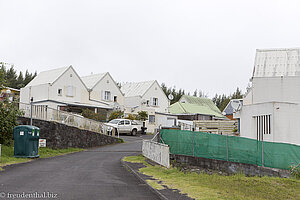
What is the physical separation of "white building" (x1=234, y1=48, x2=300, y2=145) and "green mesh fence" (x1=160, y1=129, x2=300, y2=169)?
6.27 m

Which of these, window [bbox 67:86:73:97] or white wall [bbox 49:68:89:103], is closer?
white wall [bbox 49:68:89:103]

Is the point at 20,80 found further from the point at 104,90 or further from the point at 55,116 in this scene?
the point at 55,116

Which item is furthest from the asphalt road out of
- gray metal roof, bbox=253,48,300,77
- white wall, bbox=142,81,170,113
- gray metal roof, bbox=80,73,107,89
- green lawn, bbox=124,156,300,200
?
white wall, bbox=142,81,170,113

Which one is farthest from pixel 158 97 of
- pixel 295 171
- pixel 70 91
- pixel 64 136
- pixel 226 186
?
pixel 226 186

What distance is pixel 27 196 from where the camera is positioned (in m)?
10.5

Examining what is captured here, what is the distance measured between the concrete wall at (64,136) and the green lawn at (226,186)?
39.3 feet

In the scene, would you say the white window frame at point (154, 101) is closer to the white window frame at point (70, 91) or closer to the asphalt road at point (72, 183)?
the white window frame at point (70, 91)

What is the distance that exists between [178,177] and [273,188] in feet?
11.5

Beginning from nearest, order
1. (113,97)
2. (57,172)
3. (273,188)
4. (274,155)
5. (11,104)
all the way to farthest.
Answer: (273,188)
(57,172)
(274,155)
(11,104)
(113,97)

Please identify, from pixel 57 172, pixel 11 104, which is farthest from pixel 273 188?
pixel 11 104

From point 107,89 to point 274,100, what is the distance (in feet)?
100.0

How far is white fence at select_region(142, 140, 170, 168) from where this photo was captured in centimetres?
1739

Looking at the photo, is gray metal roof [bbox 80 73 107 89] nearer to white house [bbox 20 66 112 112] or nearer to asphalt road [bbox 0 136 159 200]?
white house [bbox 20 66 112 112]

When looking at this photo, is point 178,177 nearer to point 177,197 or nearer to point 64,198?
point 177,197
